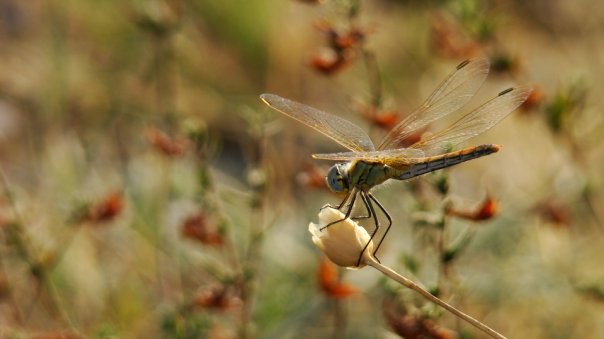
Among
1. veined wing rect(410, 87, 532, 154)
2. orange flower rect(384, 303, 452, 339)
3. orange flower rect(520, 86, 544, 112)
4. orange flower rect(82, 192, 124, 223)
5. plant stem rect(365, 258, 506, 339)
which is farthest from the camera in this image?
orange flower rect(520, 86, 544, 112)

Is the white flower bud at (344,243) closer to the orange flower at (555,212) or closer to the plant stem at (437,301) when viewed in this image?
the plant stem at (437,301)

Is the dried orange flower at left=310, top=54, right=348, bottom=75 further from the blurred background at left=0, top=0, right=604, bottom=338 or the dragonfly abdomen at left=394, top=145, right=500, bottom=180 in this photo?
the dragonfly abdomen at left=394, top=145, right=500, bottom=180

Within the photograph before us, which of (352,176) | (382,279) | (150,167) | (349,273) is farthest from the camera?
(150,167)

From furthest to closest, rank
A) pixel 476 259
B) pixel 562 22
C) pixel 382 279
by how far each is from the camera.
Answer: pixel 562 22 → pixel 476 259 → pixel 382 279

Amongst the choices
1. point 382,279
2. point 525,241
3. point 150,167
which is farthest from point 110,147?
point 382,279

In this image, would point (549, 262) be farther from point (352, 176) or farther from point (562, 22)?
point (562, 22)

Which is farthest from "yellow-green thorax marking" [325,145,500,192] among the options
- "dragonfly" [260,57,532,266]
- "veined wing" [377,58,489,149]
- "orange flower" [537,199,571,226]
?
"orange flower" [537,199,571,226]
